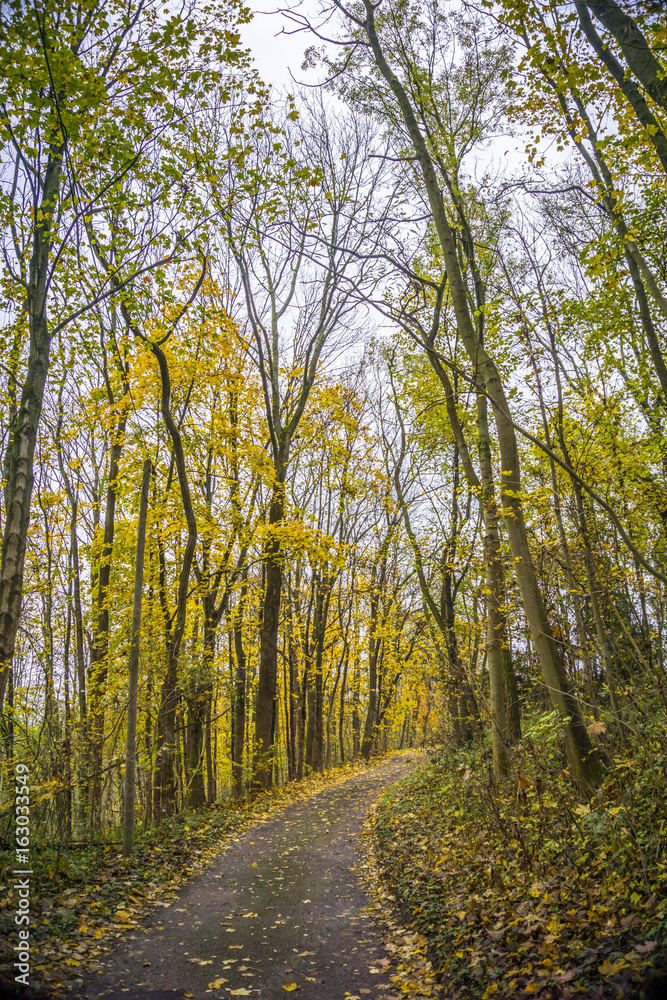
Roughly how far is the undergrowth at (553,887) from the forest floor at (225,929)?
0.42 m

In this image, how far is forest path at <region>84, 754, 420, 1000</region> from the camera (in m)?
3.89

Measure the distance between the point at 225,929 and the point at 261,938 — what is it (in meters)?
0.41

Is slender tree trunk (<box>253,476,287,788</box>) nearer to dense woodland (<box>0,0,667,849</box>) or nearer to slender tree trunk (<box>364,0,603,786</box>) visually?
dense woodland (<box>0,0,667,849</box>)

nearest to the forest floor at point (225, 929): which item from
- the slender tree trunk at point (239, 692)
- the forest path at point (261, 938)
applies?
the forest path at point (261, 938)

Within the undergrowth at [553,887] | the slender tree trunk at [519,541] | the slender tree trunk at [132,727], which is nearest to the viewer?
the undergrowth at [553,887]

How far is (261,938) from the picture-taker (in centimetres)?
483

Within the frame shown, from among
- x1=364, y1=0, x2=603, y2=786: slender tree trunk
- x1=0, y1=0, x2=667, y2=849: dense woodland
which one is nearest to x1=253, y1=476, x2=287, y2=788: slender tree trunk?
x1=0, y1=0, x2=667, y2=849: dense woodland

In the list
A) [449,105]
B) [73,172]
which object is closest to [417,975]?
[73,172]

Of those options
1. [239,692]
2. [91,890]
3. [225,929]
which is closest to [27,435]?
[91,890]

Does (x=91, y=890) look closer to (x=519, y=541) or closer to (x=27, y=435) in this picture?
(x=27, y=435)

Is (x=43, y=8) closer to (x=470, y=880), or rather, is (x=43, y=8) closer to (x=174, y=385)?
(x=174, y=385)

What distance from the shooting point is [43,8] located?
5535 millimetres

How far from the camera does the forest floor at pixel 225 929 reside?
388 cm

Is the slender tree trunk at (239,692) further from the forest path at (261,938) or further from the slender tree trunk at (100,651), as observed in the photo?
the forest path at (261,938)
